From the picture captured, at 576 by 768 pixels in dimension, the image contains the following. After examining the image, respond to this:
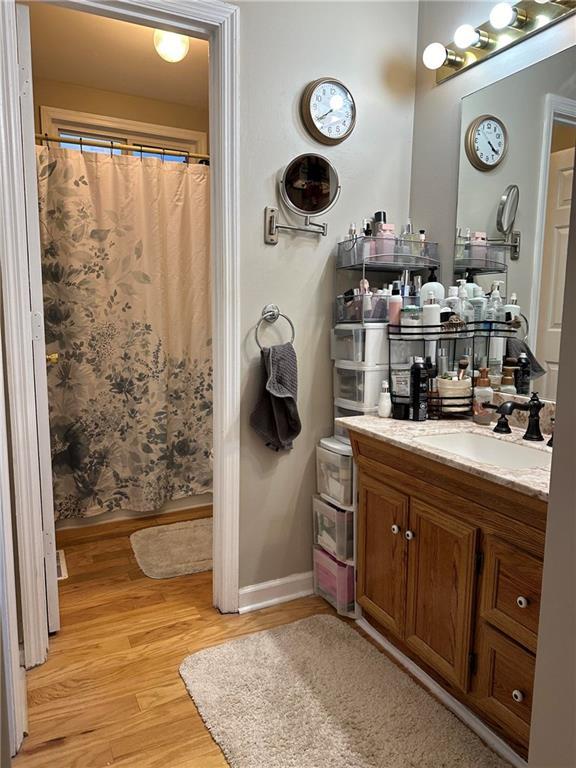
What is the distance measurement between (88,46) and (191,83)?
64 cm

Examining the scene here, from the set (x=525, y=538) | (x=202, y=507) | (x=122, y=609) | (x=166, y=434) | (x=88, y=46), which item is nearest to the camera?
(x=525, y=538)

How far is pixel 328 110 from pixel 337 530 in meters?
1.72

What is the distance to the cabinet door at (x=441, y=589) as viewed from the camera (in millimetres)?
1503

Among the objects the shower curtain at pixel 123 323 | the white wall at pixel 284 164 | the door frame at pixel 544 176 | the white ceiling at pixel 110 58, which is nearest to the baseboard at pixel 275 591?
the white wall at pixel 284 164

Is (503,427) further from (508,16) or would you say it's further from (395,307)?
(508,16)

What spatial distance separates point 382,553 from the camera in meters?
1.88

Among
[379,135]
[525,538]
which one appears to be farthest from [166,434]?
[525,538]

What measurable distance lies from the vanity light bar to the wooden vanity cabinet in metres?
1.53

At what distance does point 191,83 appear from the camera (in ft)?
A: 10.4

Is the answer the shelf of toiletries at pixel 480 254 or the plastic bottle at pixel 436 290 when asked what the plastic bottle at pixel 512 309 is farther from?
the plastic bottle at pixel 436 290

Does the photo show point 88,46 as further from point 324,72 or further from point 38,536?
point 38,536

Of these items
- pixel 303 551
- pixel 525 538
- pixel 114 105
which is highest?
pixel 114 105

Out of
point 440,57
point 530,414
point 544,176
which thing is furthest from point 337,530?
point 440,57

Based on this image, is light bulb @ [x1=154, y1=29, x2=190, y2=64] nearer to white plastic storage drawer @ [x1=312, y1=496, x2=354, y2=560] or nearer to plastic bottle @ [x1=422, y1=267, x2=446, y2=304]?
plastic bottle @ [x1=422, y1=267, x2=446, y2=304]
